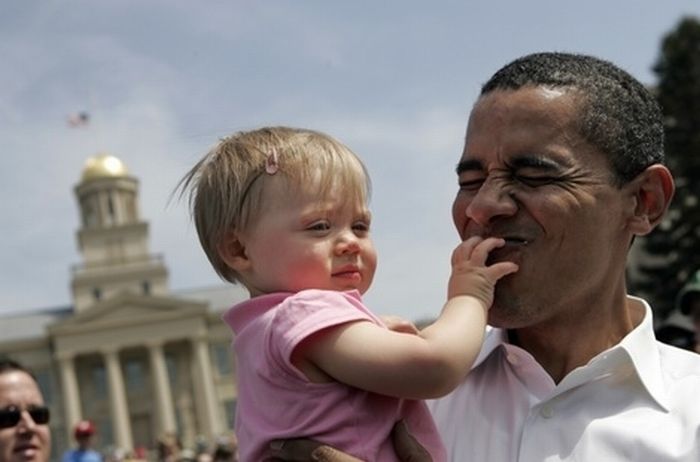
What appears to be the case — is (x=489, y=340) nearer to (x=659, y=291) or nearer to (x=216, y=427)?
(x=659, y=291)

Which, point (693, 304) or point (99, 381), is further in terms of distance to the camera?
point (99, 381)

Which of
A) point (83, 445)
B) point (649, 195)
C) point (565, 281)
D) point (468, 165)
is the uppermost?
point (468, 165)

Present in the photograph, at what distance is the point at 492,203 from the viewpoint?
2.29 meters

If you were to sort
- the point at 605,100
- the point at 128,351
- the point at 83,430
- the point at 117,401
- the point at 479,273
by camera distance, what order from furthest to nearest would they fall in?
the point at 128,351 → the point at 117,401 → the point at 83,430 → the point at 605,100 → the point at 479,273

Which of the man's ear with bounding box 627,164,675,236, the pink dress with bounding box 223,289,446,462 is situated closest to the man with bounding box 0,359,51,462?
the pink dress with bounding box 223,289,446,462

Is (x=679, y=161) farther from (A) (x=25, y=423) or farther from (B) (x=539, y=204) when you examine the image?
(B) (x=539, y=204)

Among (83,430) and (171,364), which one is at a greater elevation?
(83,430)

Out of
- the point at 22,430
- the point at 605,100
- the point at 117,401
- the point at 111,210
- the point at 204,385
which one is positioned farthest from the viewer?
the point at 111,210

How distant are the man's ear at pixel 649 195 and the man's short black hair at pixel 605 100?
0.02 m

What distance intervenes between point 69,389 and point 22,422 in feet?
245

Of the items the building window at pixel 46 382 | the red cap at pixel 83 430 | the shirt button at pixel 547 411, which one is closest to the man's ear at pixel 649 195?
the shirt button at pixel 547 411

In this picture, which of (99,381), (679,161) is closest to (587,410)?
(679,161)

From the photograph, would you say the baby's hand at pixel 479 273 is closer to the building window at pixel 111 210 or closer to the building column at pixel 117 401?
the building column at pixel 117 401

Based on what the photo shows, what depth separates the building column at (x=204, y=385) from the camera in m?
76.6
